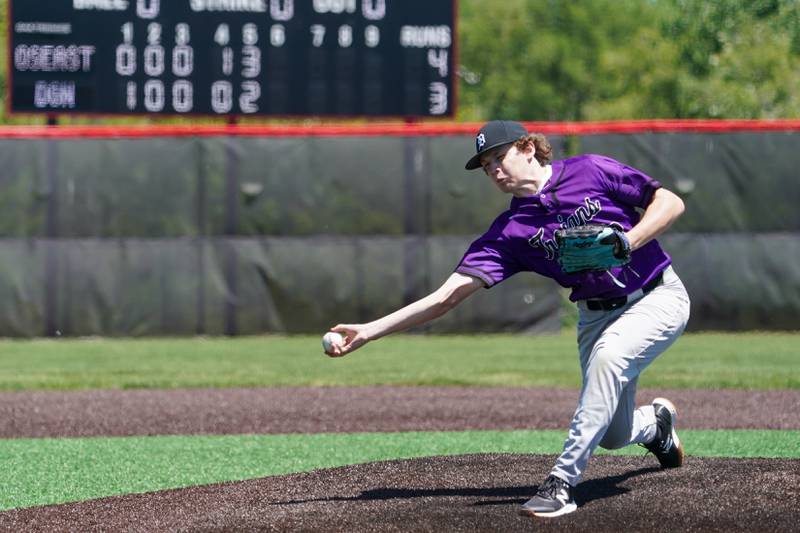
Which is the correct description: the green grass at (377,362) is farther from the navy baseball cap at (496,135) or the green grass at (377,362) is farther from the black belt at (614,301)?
the navy baseball cap at (496,135)

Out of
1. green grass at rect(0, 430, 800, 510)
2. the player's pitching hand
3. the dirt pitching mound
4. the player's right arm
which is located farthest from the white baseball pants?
green grass at rect(0, 430, 800, 510)

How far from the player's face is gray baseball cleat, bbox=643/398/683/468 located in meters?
1.30

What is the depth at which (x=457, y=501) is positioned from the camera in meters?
4.99

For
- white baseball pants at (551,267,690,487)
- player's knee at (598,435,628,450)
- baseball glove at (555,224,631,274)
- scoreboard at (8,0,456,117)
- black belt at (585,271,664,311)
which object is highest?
scoreboard at (8,0,456,117)

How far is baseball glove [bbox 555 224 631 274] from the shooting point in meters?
4.66

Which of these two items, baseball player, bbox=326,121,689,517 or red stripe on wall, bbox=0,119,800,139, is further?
red stripe on wall, bbox=0,119,800,139

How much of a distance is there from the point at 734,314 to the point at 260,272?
16.0 feet

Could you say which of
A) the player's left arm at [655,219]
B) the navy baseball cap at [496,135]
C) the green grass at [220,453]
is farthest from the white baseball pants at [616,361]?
the green grass at [220,453]

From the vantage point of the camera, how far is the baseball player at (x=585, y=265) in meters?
4.74

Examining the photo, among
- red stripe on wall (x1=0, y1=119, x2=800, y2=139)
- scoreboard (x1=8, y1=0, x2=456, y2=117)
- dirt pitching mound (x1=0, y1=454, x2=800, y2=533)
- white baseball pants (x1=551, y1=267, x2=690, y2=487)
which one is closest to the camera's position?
dirt pitching mound (x1=0, y1=454, x2=800, y2=533)

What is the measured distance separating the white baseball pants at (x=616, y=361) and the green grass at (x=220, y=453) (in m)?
1.73

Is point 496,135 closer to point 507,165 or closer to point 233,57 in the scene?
point 507,165

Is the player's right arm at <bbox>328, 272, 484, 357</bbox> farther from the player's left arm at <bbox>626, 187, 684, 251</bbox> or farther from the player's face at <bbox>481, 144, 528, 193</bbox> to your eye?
the player's left arm at <bbox>626, 187, 684, 251</bbox>

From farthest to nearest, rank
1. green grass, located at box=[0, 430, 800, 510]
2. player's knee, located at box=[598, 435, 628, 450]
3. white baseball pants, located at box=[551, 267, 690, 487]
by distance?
green grass, located at box=[0, 430, 800, 510]
player's knee, located at box=[598, 435, 628, 450]
white baseball pants, located at box=[551, 267, 690, 487]
